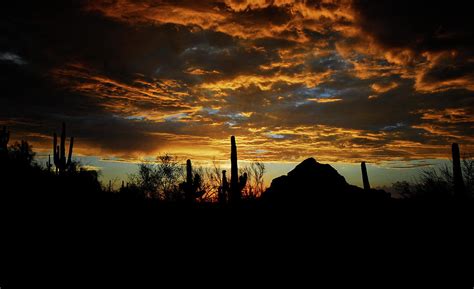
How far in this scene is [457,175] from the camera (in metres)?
14.3

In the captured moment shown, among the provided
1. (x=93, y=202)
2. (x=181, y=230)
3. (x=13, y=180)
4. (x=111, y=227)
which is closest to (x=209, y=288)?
(x=181, y=230)

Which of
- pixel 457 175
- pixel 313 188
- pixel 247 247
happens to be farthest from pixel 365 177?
pixel 247 247

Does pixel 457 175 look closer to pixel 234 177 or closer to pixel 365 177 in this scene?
pixel 365 177

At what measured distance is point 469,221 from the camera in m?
11.0

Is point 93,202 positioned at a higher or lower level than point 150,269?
higher

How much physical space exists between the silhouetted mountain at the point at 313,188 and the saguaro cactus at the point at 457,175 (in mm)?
3632

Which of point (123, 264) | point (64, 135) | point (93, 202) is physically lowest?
point (123, 264)

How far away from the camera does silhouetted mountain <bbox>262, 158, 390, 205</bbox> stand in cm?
1175

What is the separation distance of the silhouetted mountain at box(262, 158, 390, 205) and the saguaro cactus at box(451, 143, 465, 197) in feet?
11.9

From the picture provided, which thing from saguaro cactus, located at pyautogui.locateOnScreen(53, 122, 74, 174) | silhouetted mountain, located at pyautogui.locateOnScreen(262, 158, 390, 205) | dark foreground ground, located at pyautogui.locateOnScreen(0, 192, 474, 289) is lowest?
dark foreground ground, located at pyautogui.locateOnScreen(0, 192, 474, 289)

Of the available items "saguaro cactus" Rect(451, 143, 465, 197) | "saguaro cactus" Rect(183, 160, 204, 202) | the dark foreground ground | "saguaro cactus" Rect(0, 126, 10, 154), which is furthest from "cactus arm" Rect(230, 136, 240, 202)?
"saguaro cactus" Rect(0, 126, 10, 154)

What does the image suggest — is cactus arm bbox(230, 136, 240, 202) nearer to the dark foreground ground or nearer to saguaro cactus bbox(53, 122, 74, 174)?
the dark foreground ground

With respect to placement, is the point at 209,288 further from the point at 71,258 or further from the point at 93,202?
the point at 93,202

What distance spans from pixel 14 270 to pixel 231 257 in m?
5.31
